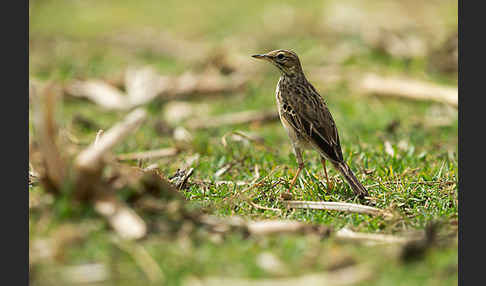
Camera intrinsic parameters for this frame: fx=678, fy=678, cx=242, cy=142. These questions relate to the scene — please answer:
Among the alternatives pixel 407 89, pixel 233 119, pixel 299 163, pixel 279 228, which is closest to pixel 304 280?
pixel 279 228

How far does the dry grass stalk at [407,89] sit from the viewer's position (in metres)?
10.1

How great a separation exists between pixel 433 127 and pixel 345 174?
11.7 ft

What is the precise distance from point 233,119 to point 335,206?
14.2 feet

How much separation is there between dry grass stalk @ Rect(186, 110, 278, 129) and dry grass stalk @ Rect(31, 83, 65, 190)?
16.0 feet

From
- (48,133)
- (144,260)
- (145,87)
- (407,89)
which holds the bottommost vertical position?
(144,260)

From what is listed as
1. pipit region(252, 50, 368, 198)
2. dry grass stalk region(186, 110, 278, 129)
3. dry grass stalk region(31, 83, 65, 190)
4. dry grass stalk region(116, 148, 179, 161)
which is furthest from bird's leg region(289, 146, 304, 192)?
dry grass stalk region(186, 110, 278, 129)

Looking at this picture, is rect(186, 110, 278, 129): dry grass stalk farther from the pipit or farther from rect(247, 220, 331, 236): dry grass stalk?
rect(247, 220, 331, 236): dry grass stalk

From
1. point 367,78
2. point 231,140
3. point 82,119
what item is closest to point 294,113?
point 231,140

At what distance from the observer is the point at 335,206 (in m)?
5.66

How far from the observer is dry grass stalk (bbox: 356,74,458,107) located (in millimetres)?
10087

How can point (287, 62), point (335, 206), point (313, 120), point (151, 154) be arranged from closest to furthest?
1. point (335, 206)
2. point (313, 120)
3. point (287, 62)
4. point (151, 154)

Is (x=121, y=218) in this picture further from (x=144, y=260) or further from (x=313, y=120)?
(x=313, y=120)

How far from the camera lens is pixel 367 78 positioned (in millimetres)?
11281

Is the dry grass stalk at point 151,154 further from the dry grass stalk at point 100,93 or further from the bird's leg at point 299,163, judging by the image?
the dry grass stalk at point 100,93
